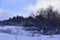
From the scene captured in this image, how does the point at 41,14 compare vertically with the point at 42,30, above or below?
above

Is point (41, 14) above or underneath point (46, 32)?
above

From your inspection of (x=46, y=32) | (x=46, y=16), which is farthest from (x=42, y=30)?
(x=46, y=16)

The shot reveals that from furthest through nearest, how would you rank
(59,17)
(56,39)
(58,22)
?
(59,17) → (58,22) → (56,39)

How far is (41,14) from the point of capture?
2458 centimetres

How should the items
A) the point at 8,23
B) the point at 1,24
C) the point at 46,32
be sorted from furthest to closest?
the point at 8,23
the point at 1,24
the point at 46,32

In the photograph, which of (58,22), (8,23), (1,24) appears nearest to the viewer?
(1,24)

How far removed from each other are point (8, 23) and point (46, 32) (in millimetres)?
5402

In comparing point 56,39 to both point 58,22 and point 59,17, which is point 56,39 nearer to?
point 58,22

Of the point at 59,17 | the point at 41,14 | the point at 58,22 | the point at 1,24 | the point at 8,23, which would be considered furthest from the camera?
the point at 41,14

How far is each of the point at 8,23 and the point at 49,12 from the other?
8.39m

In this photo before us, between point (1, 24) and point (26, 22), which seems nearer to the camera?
point (1, 24)

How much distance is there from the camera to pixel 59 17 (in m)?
22.9

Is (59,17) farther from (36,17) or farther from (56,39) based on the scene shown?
(56,39)

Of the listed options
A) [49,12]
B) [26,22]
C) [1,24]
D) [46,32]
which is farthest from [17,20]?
[46,32]
